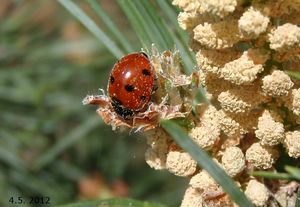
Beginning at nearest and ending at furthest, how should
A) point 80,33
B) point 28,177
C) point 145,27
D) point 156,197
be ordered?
point 145,27 → point 28,177 → point 156,197 → point 80,33

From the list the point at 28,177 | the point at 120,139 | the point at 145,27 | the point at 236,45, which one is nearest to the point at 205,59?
the point at 236,45

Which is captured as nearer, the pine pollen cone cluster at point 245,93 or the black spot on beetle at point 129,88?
the pine pollen cone cluster at point 245,93

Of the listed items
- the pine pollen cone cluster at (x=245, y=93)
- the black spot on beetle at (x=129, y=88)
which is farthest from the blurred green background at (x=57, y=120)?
the pine pollen cone cluster at (x=245, y=93)

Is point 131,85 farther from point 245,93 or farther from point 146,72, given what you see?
point 245,93

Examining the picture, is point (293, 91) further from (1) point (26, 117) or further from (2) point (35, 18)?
(2) point (35, 18)

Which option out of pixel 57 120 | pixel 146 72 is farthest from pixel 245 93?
pixel 57 120

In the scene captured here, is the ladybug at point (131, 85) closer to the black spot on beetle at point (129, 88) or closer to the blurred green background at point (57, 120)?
the black spot on beetle at point (129, 88)
